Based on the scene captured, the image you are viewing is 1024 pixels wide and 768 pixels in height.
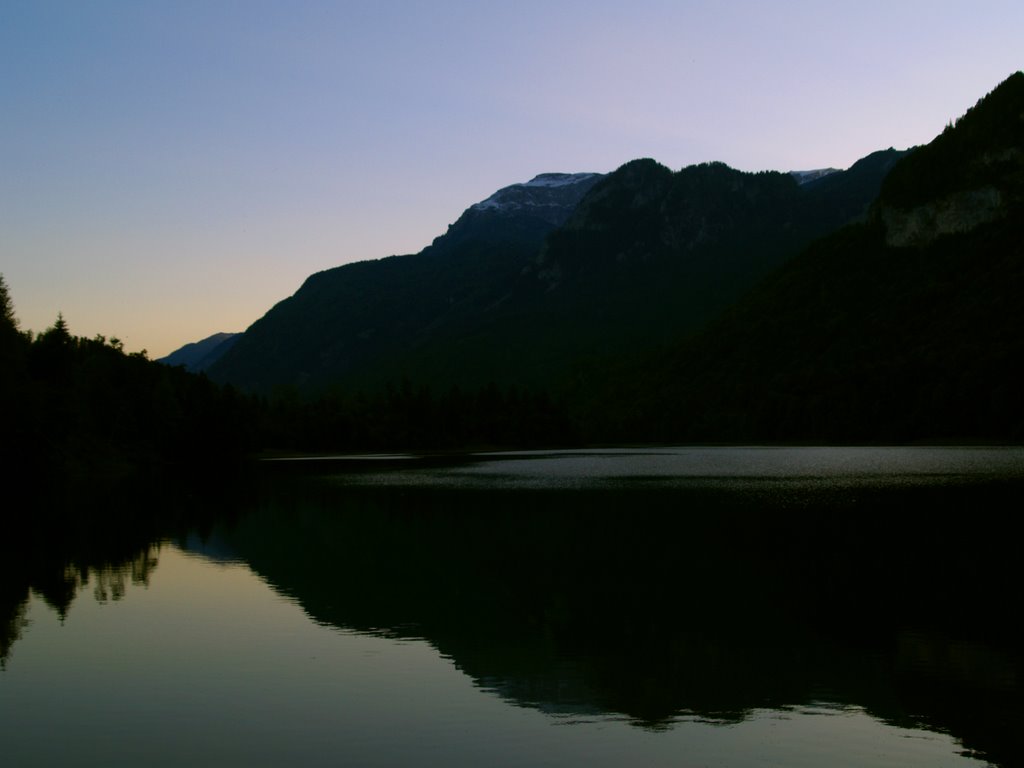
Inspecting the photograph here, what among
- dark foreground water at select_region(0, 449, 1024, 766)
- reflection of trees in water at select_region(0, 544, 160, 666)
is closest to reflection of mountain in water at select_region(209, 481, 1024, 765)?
dark foreground water at select_region(0, 449, 1024, 766)

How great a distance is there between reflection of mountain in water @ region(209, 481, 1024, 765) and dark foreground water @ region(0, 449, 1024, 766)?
111mm

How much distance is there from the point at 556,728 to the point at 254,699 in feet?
21.2

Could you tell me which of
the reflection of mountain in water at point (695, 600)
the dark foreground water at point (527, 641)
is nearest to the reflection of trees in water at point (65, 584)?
the dark foreground water at point (527, 641)

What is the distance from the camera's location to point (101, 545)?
46.5 m

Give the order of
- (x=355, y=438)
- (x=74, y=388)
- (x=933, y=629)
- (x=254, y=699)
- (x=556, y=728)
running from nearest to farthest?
(x=556, y=728) → (x=254, y=699) → (x=933, y=629) → (x=74, y=388) → (x=355, y=438)

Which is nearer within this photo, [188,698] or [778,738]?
[778,738]

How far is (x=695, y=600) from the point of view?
28812 millimetres

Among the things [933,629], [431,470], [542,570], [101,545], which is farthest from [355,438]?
[933,629]

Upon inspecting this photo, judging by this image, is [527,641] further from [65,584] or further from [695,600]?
[65,584]

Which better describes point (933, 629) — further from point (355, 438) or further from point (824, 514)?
point (355, 438)

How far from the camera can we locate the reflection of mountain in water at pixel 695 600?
64.1 feet

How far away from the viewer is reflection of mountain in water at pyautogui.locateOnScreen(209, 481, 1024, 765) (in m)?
19.5

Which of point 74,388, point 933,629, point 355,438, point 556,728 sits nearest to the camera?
point 556,728

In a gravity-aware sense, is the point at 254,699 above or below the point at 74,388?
below
